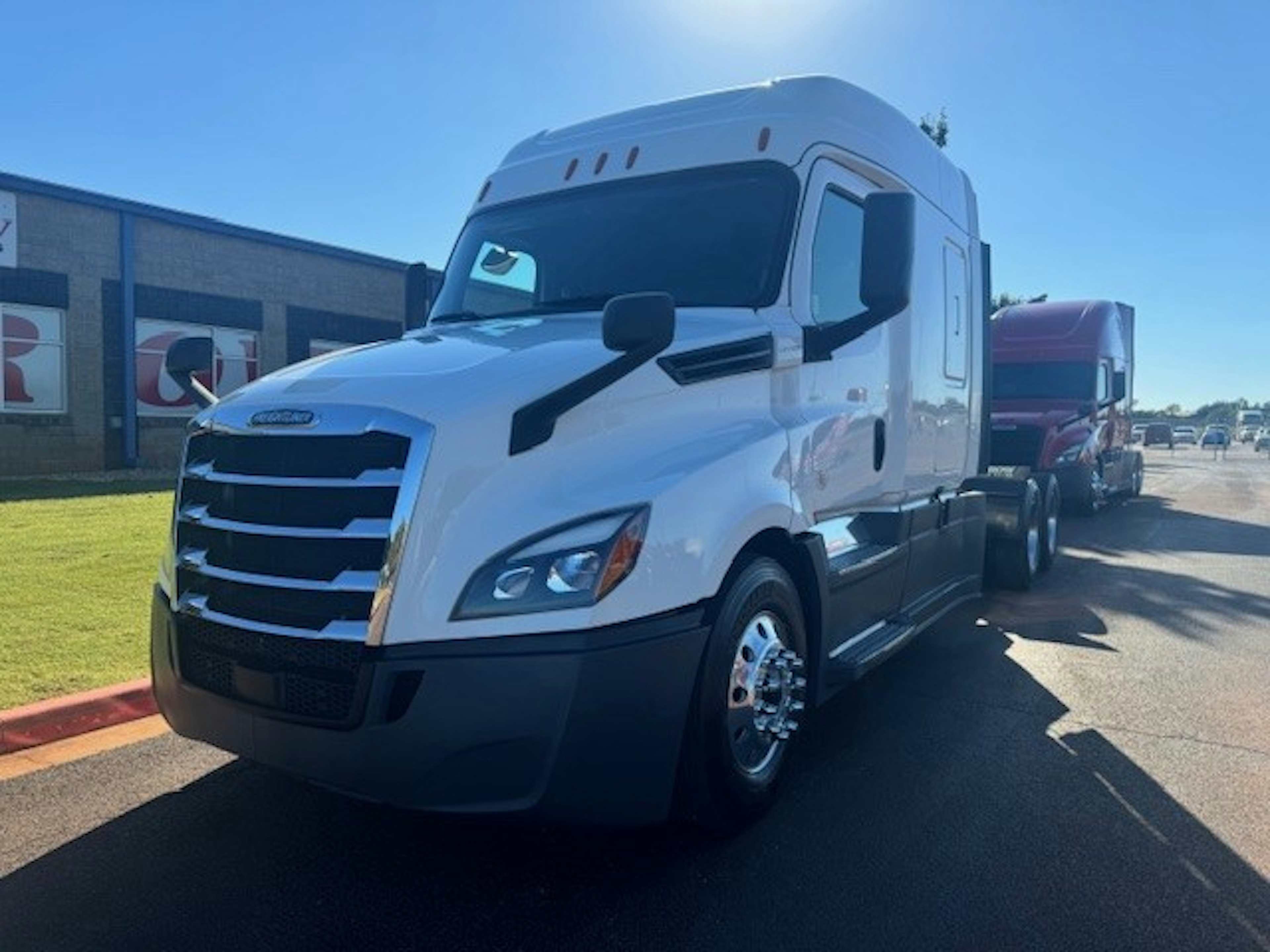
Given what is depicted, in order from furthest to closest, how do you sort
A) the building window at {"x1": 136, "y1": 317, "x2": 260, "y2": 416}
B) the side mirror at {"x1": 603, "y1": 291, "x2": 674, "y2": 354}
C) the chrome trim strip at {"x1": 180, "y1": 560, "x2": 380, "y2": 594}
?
the building window at {"x1": 136, "y1": 317, "x2": 260, "y2": 416}, the side mirror at {"x1": 603, "y1": 291, "x2": 674, "y2": 354}, the chrome trim strip at {"x1": 180, "y1": 560, "x2": 380, "y2": 594}

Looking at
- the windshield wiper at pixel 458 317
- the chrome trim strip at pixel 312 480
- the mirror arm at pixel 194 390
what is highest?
the windshield wiper at pixel 458 317

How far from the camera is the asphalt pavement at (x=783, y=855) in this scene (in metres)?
2.92

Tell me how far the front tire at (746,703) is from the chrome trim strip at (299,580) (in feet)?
3.72

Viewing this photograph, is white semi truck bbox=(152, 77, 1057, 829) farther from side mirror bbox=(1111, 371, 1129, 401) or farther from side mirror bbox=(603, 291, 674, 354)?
side mirror bbox=(1111, 371, 1129, 401)

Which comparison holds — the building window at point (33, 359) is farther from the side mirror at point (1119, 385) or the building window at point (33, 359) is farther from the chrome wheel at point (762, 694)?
the side mirror at point (1119, 385)

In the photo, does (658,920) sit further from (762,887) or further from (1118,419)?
(1118,419)

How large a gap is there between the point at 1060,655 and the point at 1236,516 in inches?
507

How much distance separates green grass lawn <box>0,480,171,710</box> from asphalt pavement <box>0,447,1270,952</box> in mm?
993

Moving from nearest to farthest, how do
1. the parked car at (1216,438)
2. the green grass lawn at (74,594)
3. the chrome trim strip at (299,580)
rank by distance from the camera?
the chrome trim strip at (299,580), the green grass lawn at (74,594), the parked car at (1216,438)

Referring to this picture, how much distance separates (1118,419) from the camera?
17.2m

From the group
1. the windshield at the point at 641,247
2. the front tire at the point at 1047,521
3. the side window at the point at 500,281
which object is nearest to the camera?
the windshield at the point at 641,247

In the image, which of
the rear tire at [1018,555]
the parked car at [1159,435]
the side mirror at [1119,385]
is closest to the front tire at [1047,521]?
the rear tire at [1018,555]

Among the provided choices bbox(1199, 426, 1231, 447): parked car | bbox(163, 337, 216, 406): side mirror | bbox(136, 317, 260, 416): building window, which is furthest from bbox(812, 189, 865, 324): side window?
bbox(1199, 426, 1231, 447): parked car

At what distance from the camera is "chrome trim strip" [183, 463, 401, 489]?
2.86 metres
